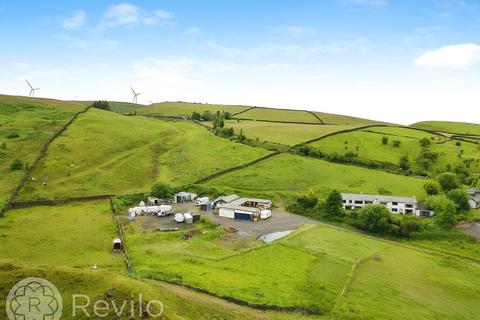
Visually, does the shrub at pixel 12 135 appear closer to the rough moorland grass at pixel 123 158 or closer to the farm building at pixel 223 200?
the rough moorland grass at pixel 123 158

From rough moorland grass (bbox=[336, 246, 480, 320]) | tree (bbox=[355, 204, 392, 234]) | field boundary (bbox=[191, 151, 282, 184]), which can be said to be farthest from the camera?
field boundary (bbox=[191, 151, 282, 184])

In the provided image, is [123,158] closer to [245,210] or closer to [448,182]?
[245,210]

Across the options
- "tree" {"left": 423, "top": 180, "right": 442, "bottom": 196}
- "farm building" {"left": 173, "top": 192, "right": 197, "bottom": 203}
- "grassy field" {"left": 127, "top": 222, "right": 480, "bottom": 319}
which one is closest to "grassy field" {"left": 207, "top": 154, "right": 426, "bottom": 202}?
"tree" {"left": 423, "top": 180, "right": 442, "bottom": 196}

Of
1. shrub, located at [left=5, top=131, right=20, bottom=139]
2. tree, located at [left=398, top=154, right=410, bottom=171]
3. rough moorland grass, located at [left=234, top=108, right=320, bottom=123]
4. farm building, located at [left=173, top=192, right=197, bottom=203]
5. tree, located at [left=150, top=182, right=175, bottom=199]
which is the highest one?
rough moorland grass, located at [left=234, top=108, right=320, bottom=123]

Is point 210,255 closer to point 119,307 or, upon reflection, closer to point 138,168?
point 119,307

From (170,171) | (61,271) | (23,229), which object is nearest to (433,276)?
(61,271)

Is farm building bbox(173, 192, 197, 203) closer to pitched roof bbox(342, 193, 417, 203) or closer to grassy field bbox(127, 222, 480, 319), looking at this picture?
grassy field bbox(127, 222, 480, 319)
